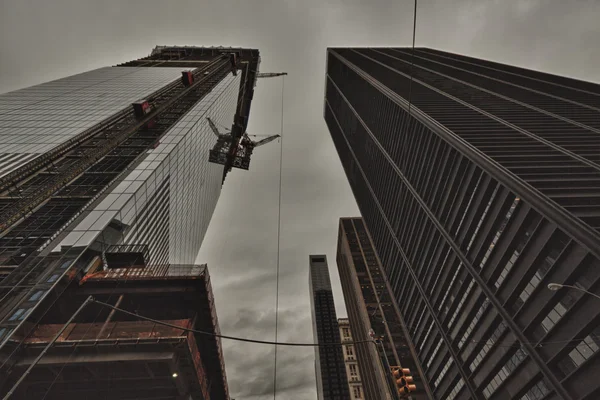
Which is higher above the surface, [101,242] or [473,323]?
[101,242]

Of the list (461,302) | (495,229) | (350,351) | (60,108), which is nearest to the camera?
(495,229)

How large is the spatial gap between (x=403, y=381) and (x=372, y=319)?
112 meters

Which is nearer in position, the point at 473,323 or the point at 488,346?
the point at 488,346

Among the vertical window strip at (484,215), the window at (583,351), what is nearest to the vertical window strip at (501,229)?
the vertical window strip at (484,215)

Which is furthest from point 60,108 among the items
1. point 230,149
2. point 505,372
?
point 505,372

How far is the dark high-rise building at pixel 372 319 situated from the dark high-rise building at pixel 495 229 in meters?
16.3

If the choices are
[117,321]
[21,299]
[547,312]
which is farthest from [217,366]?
[547,312]

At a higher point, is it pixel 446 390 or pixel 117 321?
pixel 117 321

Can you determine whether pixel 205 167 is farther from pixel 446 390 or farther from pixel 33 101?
pixel 446 390

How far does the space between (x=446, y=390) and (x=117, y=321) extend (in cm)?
6084

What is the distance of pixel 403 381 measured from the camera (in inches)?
460

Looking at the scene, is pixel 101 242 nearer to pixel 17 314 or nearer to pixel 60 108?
pixel 17 314

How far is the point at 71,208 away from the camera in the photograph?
27.1 meters

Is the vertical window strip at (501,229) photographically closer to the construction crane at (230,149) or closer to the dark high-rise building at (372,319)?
the dark high-rise building at (372,319)
